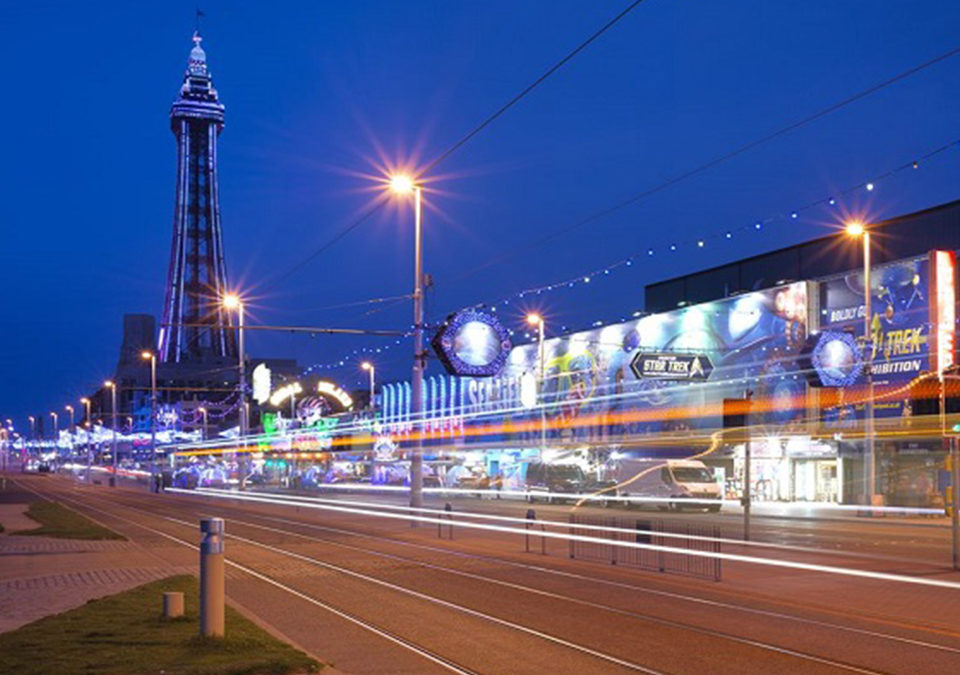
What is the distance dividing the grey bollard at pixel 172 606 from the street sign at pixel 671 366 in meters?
36.7

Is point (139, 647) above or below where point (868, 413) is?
below

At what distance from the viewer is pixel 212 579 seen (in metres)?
11.4

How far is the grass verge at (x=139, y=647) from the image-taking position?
33.6 ft

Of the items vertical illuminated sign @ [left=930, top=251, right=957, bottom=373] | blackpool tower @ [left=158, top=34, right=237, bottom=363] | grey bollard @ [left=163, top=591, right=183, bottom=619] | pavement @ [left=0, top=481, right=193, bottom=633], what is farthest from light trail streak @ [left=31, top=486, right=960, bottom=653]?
blackpool tower @ [left=158, top=34, right=237, bottom=363]

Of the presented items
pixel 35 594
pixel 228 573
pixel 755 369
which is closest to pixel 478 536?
pixel 228 573

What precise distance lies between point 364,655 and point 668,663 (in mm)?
3067

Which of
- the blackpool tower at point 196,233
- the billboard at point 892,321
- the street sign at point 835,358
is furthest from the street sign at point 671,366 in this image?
the blackpool tower at point 196,233

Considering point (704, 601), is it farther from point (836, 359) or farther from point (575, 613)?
point (836, 359)

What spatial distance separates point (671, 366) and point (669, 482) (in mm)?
6699

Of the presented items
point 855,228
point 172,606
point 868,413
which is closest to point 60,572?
point 172,606

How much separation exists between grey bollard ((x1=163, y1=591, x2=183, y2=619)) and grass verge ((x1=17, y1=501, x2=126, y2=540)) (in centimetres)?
1744

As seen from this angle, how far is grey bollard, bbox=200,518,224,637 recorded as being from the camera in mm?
11383

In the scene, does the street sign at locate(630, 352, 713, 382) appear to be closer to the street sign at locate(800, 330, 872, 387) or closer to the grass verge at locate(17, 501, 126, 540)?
the street sign at locate(800, 330, 872, 387)

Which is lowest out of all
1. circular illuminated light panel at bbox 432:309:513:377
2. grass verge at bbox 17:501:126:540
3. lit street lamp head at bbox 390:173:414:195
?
grass verge at bbox 17:501:126:540
